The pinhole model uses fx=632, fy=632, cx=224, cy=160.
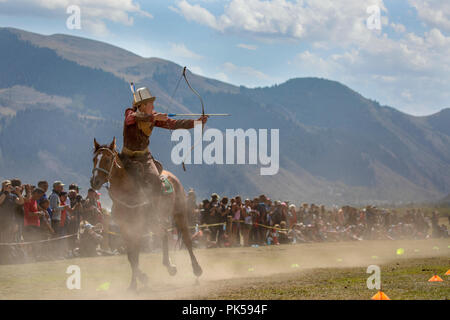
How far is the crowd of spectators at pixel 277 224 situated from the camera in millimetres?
29906

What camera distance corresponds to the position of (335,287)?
529 inches

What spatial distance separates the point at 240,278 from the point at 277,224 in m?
17.0

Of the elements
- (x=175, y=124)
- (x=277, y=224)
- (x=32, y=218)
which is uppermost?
(x=175, y=124)

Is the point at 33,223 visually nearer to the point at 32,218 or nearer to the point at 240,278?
the point at 32,218

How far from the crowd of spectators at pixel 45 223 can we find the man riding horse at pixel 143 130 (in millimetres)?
8540

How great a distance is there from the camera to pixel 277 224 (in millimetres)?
32750

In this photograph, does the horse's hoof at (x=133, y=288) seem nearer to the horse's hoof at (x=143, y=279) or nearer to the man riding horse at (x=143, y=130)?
the horse's hoof at (x=143, y=279)

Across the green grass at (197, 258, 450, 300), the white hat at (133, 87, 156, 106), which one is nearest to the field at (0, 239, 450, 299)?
the green grass at (197, 258, 450, 300)

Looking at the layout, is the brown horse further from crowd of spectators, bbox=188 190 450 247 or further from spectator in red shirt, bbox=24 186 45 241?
crowd of spectators, bbox=188 190 450 247

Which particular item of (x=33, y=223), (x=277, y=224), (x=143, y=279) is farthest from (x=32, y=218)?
(x=277, y=224)

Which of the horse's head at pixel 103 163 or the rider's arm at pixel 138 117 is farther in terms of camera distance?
the rider's arm at pixel 138 117

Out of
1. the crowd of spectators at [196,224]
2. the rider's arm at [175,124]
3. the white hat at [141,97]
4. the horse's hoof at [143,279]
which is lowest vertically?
the horse's hoof at [143,279]

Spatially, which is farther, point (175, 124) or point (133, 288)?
point (175, 124)

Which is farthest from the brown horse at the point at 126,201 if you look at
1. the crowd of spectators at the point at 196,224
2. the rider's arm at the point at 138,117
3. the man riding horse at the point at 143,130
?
the crowd of spectators at the point at 196,224
